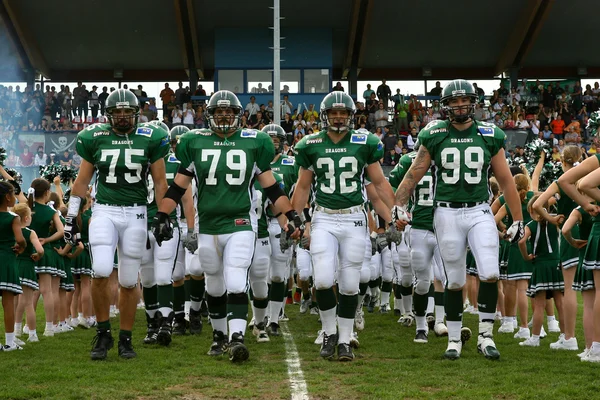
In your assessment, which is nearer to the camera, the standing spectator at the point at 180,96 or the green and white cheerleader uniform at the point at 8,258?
the green and white cheerleader uniform at the point at 8,258

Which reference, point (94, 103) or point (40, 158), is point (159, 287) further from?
point (94, 103)

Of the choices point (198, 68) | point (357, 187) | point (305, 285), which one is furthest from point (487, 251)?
point (198, 68)

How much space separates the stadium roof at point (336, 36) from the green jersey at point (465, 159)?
24419 mm

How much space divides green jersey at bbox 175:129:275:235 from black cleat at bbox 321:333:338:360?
4.28 feet

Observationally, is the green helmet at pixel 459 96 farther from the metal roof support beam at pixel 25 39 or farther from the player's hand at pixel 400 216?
the metal roof support beam at pixel 25 39

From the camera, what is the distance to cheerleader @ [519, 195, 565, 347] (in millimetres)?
9562

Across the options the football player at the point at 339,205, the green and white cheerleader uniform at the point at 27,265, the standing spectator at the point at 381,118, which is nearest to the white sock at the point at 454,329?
the football player at the point at 339,205

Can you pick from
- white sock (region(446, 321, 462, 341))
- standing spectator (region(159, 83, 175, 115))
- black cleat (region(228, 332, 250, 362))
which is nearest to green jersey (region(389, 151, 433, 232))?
white sock (region(446, 321, 462, 341))

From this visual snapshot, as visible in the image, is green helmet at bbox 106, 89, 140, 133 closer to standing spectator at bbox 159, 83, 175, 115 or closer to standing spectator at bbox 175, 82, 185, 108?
standing spectator at bbox 175, 82, 185, 108

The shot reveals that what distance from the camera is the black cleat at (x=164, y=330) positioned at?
9.55m

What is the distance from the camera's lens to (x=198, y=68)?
122ft

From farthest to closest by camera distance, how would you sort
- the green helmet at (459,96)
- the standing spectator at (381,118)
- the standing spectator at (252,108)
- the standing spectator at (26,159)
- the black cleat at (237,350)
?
the standing spectator at (252,108) → the standing spectator at (381,118) → the standing spectator at (26,159) → the green helmet at (459,96) → the black cleat at (237,350)

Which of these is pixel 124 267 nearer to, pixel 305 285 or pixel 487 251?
pixel 487 251

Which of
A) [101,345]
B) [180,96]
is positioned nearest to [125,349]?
[101,345]
